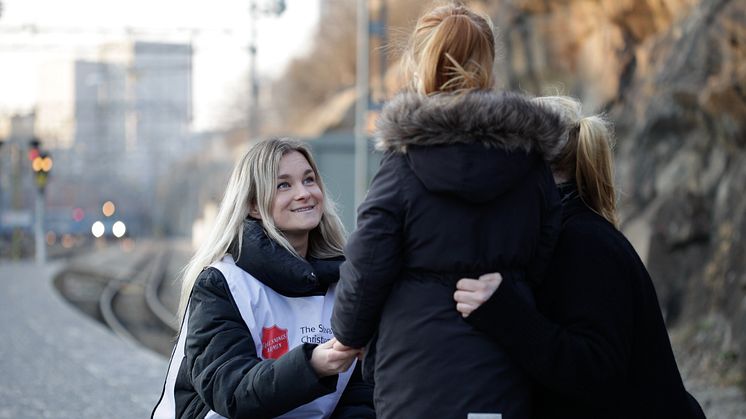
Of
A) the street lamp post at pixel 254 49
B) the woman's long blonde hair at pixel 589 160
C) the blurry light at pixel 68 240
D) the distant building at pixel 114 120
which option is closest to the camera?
the woman's long blonde hair at pixel 589 160

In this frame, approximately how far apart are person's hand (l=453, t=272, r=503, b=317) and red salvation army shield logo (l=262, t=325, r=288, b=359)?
1048 mm

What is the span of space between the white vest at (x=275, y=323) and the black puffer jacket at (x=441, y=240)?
0.82 metres

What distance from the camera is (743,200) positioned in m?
11.6

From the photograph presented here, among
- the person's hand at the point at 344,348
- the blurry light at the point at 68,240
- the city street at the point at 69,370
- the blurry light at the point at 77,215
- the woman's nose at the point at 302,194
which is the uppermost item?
the woman's nose at the point at 302,194

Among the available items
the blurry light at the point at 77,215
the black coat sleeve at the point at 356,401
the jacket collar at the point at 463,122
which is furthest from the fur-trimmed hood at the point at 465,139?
the blurry light at the point at 77,215

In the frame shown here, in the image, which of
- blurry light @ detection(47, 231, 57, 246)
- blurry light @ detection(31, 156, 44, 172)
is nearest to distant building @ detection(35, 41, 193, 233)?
blurry light @ detection(31, 156, 44, 172)

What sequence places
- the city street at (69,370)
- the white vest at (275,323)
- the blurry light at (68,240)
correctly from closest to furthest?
1. the white vest at (275,323)
2. the city street at (69,370)
3. the blurry light at (68,240)

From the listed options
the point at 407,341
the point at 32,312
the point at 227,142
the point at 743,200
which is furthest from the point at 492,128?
the point at 227,142

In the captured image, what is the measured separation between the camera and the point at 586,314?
318cm

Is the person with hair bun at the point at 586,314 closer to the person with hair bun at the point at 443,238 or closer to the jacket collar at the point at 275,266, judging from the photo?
the person with hair bun at the point at 443,238

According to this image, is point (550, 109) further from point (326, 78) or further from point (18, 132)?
point (326, 78)

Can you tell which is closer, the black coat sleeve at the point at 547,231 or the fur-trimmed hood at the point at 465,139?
the fur-trimmed hood at the point at 465,139

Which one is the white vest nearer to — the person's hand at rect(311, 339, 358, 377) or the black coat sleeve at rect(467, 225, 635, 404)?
the person's hand at rect(311, 339, 358, 377)

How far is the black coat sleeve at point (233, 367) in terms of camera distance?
3.51 metres
